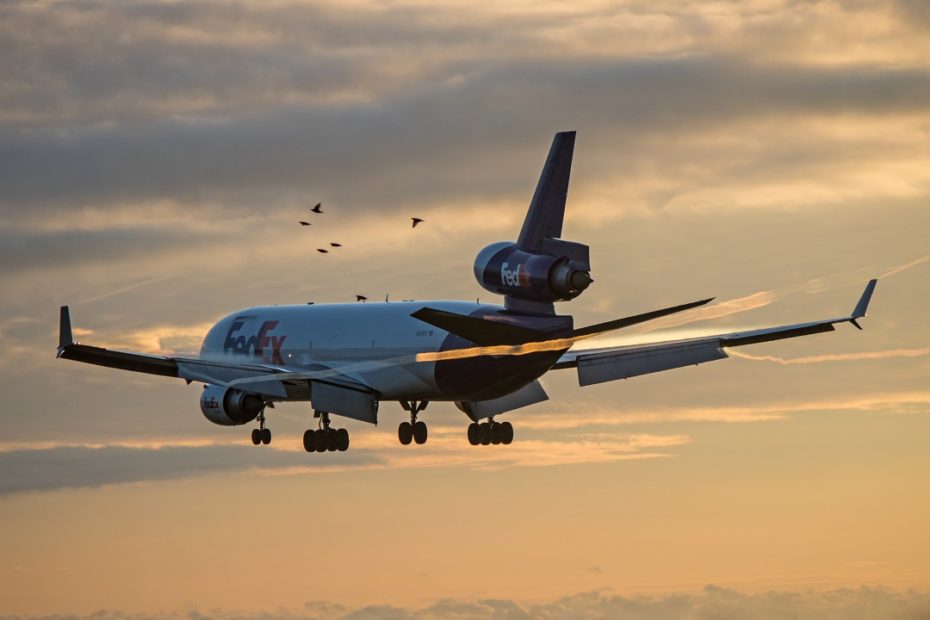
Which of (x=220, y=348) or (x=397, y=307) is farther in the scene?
(x=220, y=348)

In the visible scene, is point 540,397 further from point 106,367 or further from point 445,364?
point 106,367

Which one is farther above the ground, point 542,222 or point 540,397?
point 542,222

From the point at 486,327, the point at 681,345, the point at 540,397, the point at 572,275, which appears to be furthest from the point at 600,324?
the point at 540,397

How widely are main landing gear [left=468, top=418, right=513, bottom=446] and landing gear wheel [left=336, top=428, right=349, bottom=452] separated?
558cm

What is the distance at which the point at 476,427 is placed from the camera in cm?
8100

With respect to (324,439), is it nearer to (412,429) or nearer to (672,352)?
(412,429)

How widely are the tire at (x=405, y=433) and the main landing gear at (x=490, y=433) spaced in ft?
9.14

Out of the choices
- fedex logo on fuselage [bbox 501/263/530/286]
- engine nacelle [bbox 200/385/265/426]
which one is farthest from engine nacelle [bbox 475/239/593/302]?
engine nacelle [bbox 200/385/265/426]

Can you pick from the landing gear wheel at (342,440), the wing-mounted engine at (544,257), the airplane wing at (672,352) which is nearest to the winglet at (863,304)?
the airplane wing at (672,352)

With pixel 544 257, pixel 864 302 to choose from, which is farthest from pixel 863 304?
pixel 544 257

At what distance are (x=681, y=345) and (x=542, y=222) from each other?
11.7 meters

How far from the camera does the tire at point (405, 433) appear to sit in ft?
263

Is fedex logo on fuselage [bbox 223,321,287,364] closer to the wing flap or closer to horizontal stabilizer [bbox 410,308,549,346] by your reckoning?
the wing flap

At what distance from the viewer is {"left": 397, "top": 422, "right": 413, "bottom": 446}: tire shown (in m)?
80.1
